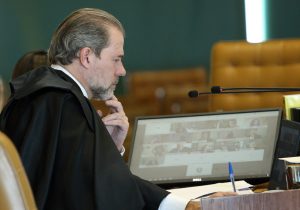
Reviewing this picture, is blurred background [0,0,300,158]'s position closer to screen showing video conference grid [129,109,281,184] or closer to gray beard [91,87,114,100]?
screen showing video conference grid [129,109,281,184]

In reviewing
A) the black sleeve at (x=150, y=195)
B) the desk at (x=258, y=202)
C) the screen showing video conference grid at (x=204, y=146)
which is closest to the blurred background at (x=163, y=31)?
the screen showing video conference grid at (x=204, y=146)

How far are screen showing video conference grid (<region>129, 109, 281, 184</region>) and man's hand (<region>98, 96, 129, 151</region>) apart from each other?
0.17m

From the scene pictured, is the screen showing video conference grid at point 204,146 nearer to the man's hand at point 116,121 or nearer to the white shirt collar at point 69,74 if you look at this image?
the man's hand at point 116,121

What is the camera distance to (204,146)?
3492 mm

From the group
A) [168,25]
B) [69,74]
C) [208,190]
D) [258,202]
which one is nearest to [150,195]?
[208,190]

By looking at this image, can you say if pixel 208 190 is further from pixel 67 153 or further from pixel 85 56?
pixel 85 56

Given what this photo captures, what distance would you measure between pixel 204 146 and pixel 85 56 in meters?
0.70

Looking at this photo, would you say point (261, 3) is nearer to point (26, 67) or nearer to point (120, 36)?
point (26, 67)

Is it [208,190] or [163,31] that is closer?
[208,190]

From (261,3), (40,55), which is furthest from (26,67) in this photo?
(261,3)

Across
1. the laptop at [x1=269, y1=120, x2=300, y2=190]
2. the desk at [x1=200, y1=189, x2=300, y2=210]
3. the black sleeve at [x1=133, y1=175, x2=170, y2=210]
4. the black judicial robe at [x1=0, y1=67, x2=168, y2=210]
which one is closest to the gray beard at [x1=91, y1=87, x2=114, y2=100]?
the black judicial robe at [x1=0, y1=67, x2=168, y2=210]

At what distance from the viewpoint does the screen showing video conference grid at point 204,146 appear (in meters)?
3.43

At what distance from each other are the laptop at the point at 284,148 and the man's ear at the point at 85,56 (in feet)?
2.51

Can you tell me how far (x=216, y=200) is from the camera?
2.43 meters
